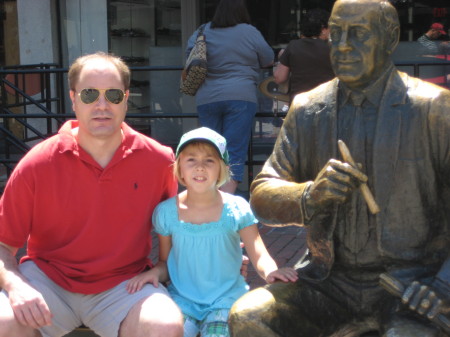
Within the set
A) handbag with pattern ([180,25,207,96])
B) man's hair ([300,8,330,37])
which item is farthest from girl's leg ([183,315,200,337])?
man's hair ([300,8,330,37])

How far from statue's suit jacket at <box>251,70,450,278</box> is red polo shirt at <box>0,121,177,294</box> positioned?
0.88 m

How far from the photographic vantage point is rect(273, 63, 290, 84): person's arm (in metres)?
5.71

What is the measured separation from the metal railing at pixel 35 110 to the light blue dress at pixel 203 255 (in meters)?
2.94

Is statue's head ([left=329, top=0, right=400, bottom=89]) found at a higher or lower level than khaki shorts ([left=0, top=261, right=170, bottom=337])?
higher

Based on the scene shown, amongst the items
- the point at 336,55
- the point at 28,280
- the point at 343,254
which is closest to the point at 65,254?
the point at 28,280

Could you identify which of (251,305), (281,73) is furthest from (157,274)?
(281,73)

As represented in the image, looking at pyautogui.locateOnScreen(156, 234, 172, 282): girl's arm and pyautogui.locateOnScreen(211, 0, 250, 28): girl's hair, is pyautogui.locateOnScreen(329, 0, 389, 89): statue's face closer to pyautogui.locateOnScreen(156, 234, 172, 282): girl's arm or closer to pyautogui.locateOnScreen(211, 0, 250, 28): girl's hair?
pyautogui.locateOnScreen(156, 234, 172, 282): girl's arm

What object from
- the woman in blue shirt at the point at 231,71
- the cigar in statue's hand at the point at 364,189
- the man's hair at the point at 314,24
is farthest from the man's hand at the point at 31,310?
→ the man's hair at the point at 314,24

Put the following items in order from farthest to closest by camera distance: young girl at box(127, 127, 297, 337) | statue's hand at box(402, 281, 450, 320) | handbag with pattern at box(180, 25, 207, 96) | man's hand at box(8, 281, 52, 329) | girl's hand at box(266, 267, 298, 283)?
handbag with pattern at box(180, 25, 207, 96) < young girl at box(127, 127, 297, 337) < man's hand at box(8, 281, 52, 329) < girl's hand at box(266, 267, 298, 283) < statue's hand at box(402, 281, 450, 320)

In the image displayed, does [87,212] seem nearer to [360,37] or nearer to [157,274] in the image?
[157,274]

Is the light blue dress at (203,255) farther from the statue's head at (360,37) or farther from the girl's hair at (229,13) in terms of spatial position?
the girl's hair at (229,13)

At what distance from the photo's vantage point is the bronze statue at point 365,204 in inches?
97.7

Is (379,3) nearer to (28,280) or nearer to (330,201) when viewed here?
(330,201)

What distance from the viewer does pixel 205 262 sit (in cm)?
328
